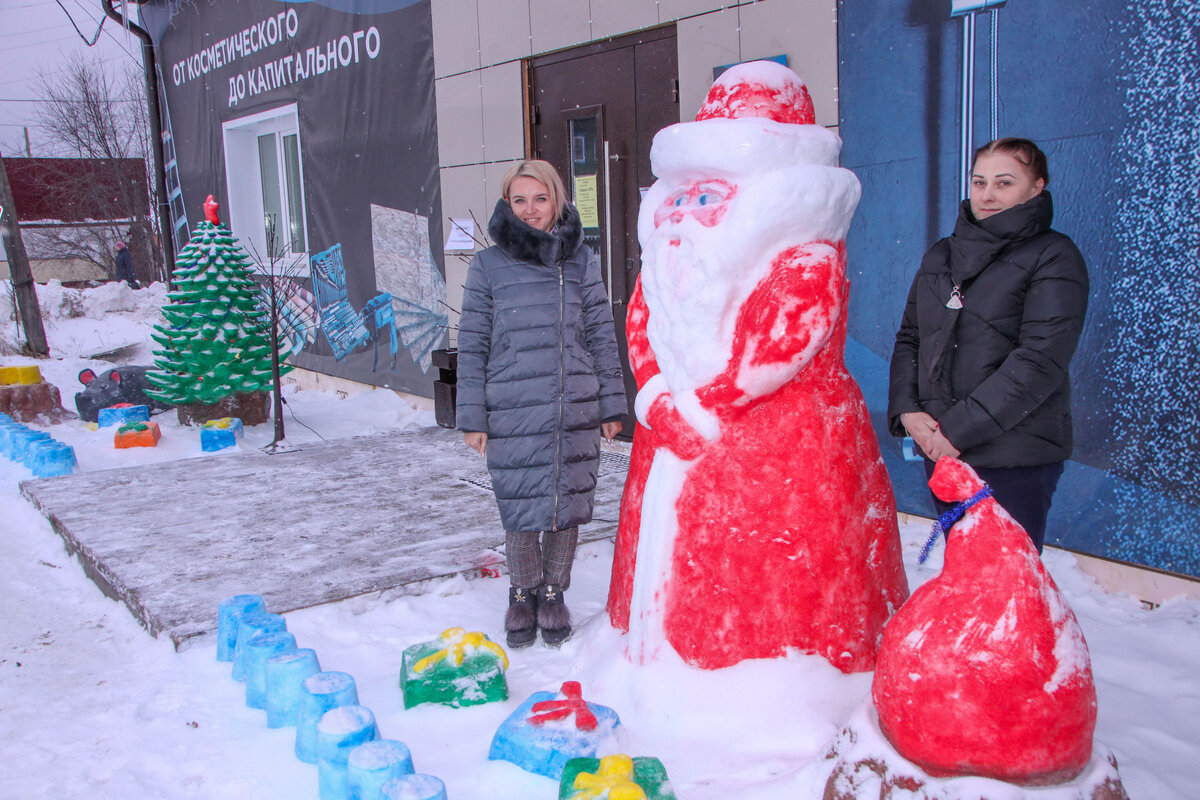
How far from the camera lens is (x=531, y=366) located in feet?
9.63

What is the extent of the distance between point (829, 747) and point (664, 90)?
4.01 m

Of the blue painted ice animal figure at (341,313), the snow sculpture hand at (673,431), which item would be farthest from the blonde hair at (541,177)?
the blue painted ice animal figure at (341,313)

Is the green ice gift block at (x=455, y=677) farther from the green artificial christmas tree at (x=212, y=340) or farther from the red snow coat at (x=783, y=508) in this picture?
the green artificial christmas tree at (x=212, y=340)

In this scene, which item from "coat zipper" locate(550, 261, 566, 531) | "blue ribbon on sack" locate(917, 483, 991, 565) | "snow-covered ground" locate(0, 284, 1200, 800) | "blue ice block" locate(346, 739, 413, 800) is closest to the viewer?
"blue ribbon on sack" locate(917, 483, 991, 565)

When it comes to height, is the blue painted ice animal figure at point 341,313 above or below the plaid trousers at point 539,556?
above

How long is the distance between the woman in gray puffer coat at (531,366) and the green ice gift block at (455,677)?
1.20ft

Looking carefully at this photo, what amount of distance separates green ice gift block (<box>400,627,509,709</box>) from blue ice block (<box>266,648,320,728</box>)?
28 centimetres

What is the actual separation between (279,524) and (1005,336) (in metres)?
3.39

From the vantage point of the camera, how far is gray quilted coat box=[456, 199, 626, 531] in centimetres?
294

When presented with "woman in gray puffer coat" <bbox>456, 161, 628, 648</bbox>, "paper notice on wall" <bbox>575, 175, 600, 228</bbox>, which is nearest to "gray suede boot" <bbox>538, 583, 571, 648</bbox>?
"woman in gray puffer coat" <bbox>456, 161, 628, 648</bbox>

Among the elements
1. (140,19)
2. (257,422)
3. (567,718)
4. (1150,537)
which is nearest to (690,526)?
(567,718)

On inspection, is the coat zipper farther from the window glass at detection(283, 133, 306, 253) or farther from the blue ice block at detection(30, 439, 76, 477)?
the window glass at detection(283, 133, 306, 253)

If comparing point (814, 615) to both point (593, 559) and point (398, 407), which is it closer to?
point (593, 559)

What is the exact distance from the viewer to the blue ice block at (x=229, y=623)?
302 cm
